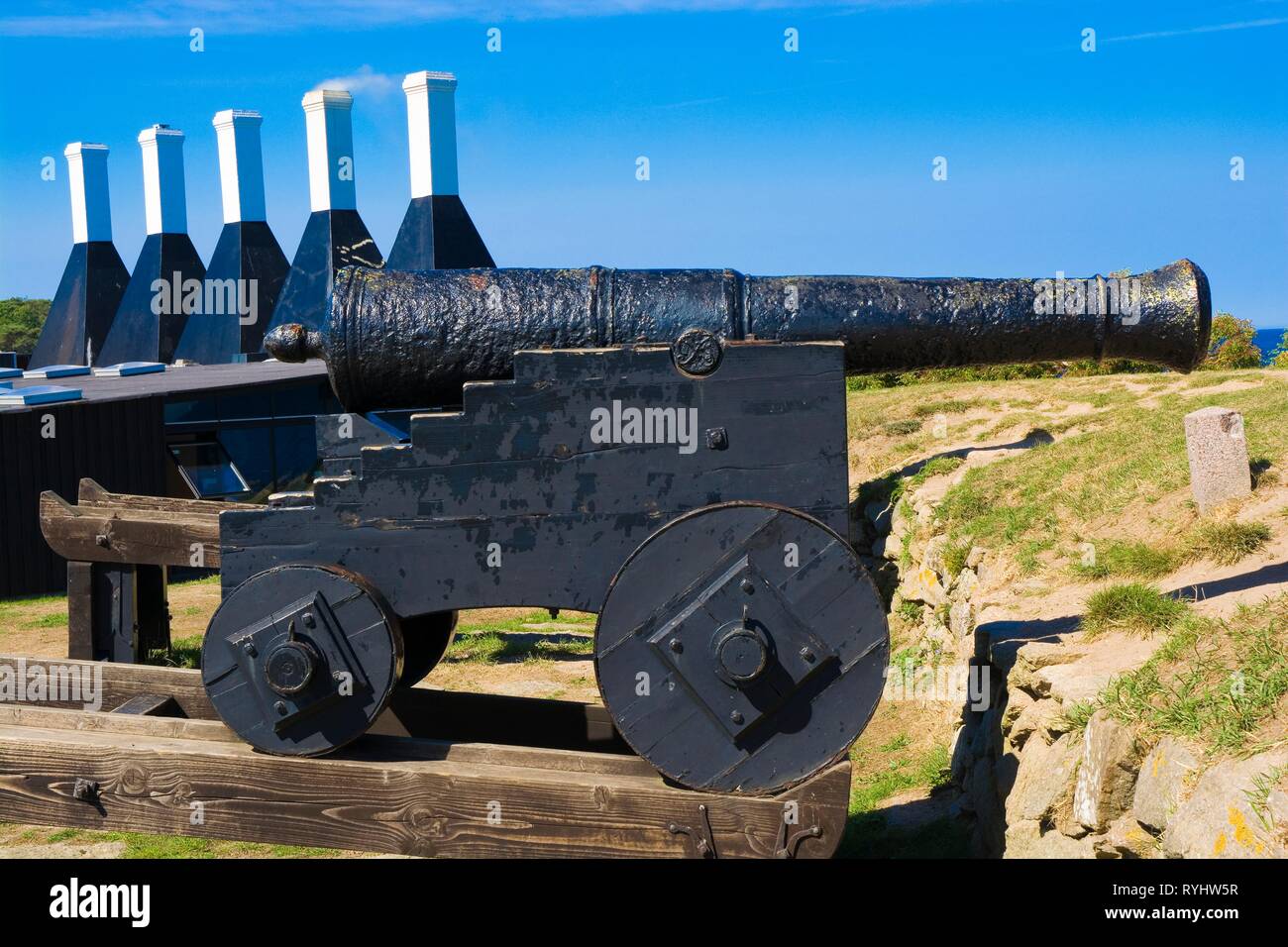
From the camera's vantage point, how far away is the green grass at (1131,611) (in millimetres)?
4520

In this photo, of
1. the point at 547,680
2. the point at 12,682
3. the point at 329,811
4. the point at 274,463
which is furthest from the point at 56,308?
the point at 329,811

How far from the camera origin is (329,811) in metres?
3.59

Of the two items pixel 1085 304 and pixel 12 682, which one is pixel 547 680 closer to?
pixel 12 682

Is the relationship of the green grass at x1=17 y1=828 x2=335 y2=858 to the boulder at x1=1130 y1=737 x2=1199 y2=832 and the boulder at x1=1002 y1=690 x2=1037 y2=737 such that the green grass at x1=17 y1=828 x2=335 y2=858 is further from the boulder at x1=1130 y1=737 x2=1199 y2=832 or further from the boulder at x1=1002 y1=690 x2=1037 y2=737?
the boulder at x1=1130 y1=737 x2=1199 y2=832

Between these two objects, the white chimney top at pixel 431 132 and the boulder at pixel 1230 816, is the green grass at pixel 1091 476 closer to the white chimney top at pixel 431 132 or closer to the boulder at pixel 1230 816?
the boulder at pixel 1230 816

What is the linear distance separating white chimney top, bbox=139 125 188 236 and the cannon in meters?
24.6

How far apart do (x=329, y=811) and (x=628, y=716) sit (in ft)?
3.03

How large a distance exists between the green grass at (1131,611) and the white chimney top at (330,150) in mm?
20095

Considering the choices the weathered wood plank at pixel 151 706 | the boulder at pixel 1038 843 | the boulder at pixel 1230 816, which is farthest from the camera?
the weathered wood plank at pixel 151 706

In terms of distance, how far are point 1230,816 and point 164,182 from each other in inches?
1054

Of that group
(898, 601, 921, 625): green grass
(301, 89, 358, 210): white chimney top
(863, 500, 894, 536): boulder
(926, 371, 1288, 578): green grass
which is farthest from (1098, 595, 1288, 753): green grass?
(301, 89, 358, 210): white chimney top

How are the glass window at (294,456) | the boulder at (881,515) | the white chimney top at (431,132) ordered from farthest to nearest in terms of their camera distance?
the white chimney top at (431,132)
the glass window at (294,456)
the boulder at (881,515)

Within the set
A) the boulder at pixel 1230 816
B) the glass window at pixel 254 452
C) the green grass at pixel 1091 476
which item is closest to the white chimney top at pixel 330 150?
the glass window at pixel 254 452

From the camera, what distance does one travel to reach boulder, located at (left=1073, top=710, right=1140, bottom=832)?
354 cm
